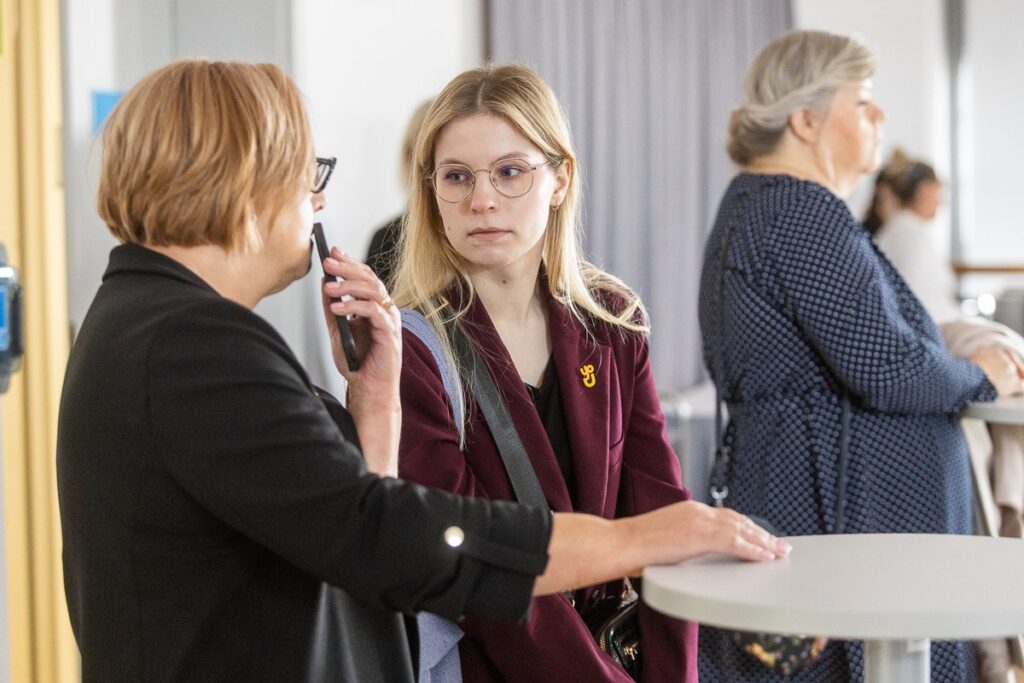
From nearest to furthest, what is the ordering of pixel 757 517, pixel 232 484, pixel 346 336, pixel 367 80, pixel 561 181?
pixel 232 484 → pixel 346 336 → pixel 561 181 → pixel 757 517 → pixel 367 80

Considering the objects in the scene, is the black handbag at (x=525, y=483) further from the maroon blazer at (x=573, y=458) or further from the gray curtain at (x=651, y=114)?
the gray curtain at (x=651, y=114)

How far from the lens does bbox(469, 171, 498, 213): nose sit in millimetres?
1818

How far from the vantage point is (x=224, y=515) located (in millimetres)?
1142

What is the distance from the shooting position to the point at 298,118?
1.31 metres

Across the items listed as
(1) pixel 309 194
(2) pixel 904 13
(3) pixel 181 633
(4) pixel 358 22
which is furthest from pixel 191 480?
(2) pixel 904 13

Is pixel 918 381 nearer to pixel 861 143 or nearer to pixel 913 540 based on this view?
pixel 861 143

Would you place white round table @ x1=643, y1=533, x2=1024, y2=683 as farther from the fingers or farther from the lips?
the lips

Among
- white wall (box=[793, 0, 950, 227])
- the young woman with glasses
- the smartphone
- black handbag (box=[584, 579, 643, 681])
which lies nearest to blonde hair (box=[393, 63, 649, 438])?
the young woman with glasses

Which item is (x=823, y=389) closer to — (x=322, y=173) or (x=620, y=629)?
(x=620, y=629)

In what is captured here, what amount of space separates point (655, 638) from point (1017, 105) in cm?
664

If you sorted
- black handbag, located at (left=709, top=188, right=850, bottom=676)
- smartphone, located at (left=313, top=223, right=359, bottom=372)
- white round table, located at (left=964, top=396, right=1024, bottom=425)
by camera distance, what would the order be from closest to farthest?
smartphone, located at (left=313, top=223, right=359, bottom=372) → black handbag, located at (left=709, top=188, right=850, bottom=676) → white round table, located at (left=964, top=396, right=1024, bottom=425)

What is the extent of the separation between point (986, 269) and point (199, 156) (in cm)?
683

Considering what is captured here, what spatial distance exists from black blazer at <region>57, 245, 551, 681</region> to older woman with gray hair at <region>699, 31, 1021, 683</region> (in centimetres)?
128

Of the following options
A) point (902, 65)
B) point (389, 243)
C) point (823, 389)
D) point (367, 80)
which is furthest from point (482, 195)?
point (902, 65)
